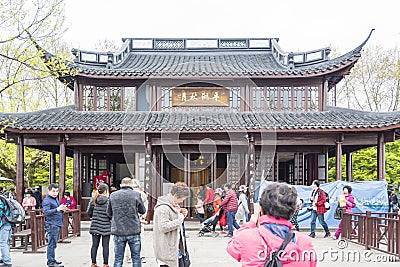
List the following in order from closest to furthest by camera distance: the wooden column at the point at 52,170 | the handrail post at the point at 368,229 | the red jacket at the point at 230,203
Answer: the handrail post at the point at 368,229 → the red jacket at the point at 230,203 → the wooden column at the point at 52,170

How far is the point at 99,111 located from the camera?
1812 cm

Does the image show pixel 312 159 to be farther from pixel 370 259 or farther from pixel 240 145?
pixel 370 259

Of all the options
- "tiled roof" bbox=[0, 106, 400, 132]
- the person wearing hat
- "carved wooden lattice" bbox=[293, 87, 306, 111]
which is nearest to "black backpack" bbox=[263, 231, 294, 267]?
the person wearing hat

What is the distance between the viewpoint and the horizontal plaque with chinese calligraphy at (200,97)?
59.4 ft

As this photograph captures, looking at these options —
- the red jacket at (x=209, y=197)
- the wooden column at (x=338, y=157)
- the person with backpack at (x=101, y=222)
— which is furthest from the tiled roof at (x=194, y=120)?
the person with backpack at (x=101, y=222)

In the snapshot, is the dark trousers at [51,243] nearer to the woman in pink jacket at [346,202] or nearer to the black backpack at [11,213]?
the black backpack at [11,213]

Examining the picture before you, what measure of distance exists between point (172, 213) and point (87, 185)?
1280 centimetres

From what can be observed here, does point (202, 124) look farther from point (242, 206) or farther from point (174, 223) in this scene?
point (174, 223)

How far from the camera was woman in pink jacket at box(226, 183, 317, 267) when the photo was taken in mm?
3266

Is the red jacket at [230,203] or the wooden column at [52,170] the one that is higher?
the wooden column at [52,170]

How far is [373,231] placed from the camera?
424 inches

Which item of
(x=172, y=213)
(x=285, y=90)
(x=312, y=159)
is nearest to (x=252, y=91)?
(x=285, y=90)

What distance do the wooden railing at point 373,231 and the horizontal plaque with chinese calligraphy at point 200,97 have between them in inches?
278

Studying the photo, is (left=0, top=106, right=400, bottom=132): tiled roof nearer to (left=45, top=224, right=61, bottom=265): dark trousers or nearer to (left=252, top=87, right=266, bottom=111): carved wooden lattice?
(left=252, top=87, right=266, bottom=111): carved wooden lattice
